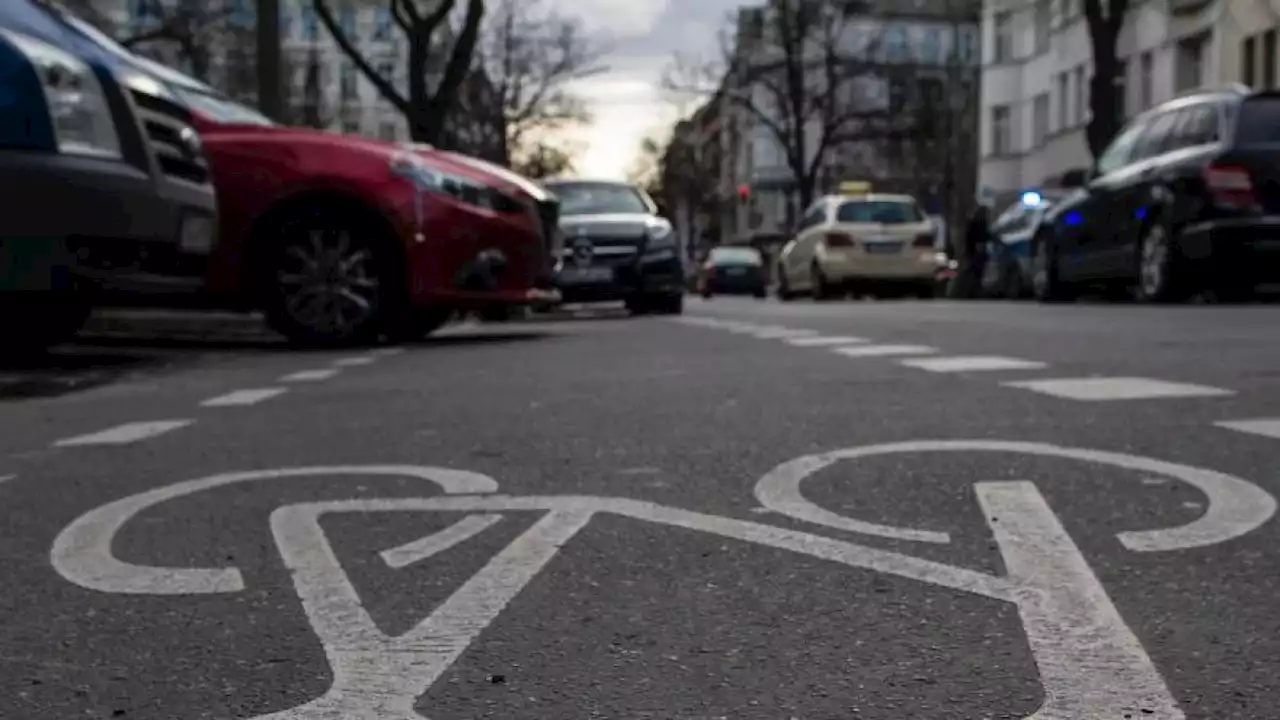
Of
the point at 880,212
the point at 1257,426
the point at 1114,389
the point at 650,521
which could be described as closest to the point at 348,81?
the point at 880,212

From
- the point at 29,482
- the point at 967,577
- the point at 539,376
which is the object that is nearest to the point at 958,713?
the point at 967,577

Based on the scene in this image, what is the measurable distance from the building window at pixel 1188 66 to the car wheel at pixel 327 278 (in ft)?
118

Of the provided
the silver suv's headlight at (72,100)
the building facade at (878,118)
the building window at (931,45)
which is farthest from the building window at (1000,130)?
the silver suv's headlight at (72,100)

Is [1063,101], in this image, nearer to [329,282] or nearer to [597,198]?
[597,198]

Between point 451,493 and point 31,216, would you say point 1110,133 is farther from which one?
point 451,493

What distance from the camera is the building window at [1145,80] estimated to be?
45469 millimetres

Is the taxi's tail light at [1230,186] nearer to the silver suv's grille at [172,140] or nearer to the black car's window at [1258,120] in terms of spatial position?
the black car's window at [1258,120]

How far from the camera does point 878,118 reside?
68.8 m

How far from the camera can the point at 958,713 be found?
2285mm

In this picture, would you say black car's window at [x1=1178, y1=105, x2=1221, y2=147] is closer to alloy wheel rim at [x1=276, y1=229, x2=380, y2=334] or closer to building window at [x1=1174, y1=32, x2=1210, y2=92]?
alloy wheel rim at [x1=276, y1=229, x2=380, y2=334]

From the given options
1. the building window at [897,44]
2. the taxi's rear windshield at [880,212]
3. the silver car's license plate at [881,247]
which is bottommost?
the silver car's license plate at [881,247]

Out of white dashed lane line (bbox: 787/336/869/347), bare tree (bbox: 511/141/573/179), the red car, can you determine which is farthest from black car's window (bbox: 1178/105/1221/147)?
bare tree (bbox: 511/141/573/179)

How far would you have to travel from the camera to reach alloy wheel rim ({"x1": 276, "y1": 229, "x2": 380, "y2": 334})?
1019cm

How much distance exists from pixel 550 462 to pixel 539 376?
312 cm
